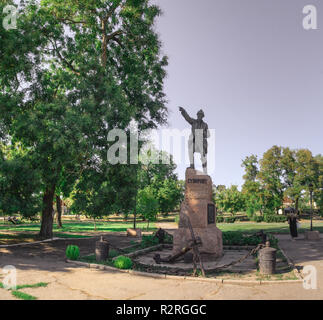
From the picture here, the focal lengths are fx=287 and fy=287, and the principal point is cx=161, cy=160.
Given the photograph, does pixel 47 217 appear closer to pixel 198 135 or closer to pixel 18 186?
pixel 18 186

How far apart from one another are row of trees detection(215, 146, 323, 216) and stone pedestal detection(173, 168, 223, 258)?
3740 centimetres

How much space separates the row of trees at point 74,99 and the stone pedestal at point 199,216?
208 inches

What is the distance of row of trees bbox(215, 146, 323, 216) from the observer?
48125 mm

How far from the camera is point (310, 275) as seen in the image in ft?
29.0

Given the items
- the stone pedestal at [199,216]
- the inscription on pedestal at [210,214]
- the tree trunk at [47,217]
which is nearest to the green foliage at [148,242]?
the stone pedestal at [199,216]

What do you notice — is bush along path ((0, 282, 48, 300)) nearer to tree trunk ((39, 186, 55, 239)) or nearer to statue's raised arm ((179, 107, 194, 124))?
statue's raised arm ((179, 107, 194, 124))

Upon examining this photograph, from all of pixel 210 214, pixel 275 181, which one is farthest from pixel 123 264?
pixel 275 181

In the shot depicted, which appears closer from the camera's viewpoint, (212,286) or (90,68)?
(212,286)

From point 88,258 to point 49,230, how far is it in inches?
370

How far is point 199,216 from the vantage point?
1230 cm

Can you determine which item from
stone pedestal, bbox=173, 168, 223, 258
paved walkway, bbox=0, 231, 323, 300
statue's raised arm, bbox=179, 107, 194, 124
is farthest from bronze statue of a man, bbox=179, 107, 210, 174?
paved walkway, bbox=0, 231, 323, 300
